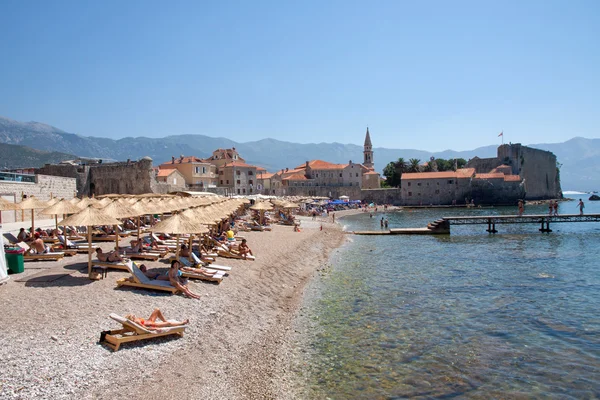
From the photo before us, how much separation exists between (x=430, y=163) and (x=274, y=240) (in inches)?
3225

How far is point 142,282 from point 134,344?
341cm

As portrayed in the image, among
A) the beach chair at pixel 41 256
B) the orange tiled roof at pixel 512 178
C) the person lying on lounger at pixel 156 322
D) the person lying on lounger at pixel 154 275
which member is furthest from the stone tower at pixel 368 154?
the person lying on lounger at pixel 156 322

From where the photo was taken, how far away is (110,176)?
42531 millimetres

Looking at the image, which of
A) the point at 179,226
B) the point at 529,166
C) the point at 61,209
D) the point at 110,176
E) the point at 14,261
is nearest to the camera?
the point at 14,261

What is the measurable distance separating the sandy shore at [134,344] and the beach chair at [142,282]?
0.26m

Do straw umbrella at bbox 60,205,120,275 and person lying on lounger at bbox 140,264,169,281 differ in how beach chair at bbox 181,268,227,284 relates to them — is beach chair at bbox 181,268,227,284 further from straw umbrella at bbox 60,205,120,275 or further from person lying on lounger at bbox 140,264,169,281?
straw umbrella at bbox 60,205,120,275

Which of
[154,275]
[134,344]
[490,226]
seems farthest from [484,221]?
[134,344]

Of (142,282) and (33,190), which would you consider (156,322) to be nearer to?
(142,282)

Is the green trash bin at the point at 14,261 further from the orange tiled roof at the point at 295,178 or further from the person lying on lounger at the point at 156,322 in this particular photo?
the orange tiled roof at the point at 295,178

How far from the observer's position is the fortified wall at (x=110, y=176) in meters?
41.3

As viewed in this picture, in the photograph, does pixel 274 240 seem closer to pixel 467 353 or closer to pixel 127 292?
pixel 127 292

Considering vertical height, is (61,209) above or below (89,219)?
above

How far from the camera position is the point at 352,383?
26.2 feet

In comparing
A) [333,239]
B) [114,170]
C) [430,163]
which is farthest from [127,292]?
[430,163]
